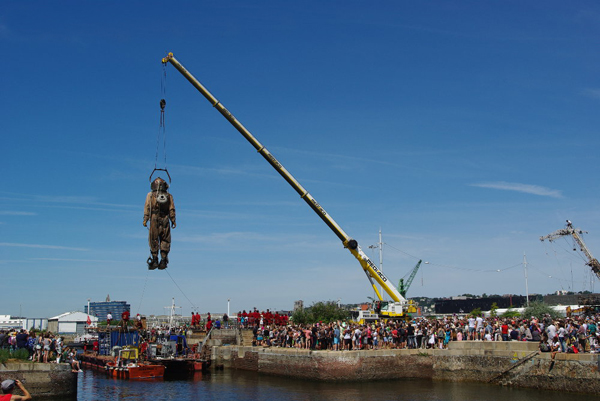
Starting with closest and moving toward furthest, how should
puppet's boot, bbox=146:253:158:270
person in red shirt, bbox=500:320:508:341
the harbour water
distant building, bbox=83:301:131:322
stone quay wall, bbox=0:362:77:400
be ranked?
puppet's boot, bbox=146:253:158:270 → stone quay wall, bbox=0:362:77:400 → the harbour water → person in red shirt, bbox=500:320:508:341 → distant building, bbox=83:301:131:322

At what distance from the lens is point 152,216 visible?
16453mm

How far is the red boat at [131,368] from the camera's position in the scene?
121ft

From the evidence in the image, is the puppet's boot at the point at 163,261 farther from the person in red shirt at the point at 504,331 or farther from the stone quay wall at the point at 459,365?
the person in red shirt at the point at 504,331

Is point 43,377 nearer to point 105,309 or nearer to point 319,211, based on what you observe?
point 319,211

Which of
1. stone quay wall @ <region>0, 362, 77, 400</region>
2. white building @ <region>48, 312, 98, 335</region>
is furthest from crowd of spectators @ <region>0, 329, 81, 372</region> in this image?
white building @ <region>48, 312, 98, 335</region>

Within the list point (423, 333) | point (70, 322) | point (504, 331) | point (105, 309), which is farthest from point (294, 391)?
point (105, 309)

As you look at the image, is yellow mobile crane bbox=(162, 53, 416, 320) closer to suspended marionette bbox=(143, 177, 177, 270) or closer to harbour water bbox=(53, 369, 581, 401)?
harbour water bbox=(53, 369, 581, 401)

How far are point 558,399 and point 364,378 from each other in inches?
400

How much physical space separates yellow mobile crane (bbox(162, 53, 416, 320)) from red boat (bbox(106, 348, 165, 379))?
53.1 ft

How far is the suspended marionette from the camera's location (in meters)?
16.3

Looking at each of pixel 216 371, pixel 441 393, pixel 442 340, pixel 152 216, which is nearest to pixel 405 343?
pixel 442 340

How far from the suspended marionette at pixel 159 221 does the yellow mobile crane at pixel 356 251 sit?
90.4 feet

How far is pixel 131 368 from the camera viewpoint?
121 ft

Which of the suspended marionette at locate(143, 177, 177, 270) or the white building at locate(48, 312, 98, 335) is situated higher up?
the suspended marionette at locate(143, 177, 177, 270)
